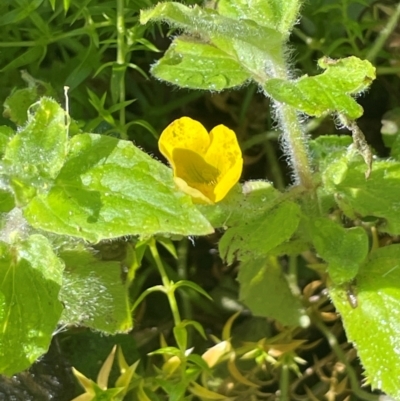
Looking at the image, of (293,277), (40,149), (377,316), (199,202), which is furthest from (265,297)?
(40,149)

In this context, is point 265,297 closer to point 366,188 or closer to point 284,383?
point 284,383

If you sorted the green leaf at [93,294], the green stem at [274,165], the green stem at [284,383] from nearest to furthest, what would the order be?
the green leaf at [93,294], the green stem at [284,383], the green stem at [274,165]

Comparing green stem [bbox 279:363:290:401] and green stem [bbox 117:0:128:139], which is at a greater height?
green stem [bbox 117:0:128:139]

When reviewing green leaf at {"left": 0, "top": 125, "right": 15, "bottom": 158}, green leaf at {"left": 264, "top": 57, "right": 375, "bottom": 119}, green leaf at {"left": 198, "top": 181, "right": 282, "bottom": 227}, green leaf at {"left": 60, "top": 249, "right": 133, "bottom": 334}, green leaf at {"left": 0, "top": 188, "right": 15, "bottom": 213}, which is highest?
green leaf at {"left": 264, "top": 57, "right": 375, "bottom": 119}

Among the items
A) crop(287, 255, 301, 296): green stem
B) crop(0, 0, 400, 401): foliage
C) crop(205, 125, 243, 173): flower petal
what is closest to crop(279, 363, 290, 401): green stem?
crop(0, 0, 400, 401): foliage

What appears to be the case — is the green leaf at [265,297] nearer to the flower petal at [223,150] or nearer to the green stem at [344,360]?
the green stem at [344,360]

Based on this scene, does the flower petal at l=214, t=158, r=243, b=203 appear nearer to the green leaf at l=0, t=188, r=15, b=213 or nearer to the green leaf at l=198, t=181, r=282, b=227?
the green leaf at l=198, t=181, r=282, b=227

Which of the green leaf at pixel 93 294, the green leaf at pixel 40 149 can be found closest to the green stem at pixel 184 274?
the green leaf at pixel 93 294

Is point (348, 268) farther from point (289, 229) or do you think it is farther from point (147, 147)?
point (147, 147)
